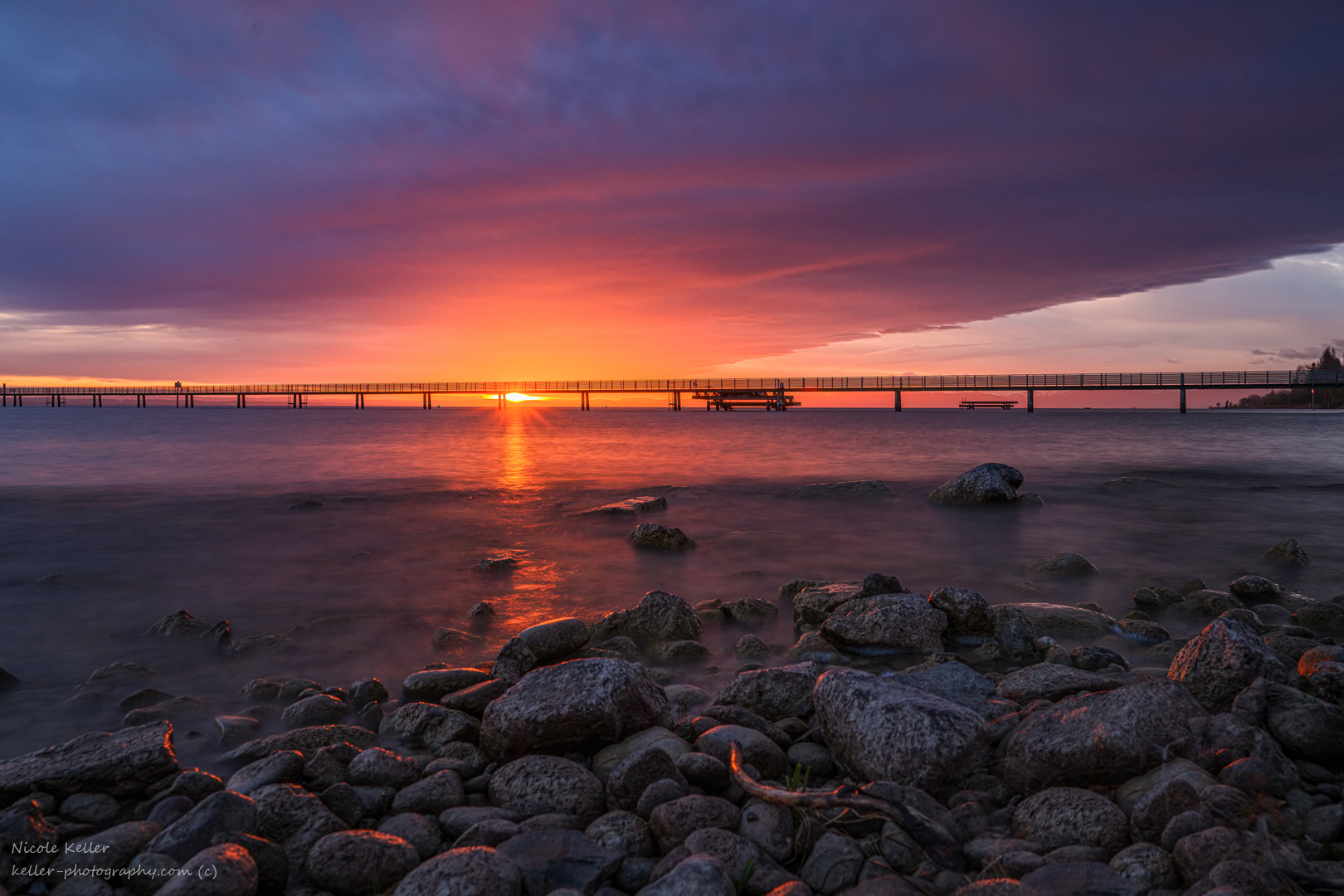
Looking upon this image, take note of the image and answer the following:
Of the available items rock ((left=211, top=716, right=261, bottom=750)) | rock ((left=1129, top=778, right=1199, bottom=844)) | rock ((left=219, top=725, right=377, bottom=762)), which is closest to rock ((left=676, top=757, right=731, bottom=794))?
rock ((left=1129, top=778, right=1199, bottom=844))

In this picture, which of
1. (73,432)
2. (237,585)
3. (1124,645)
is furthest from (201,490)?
(73,432)

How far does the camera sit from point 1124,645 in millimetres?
5852

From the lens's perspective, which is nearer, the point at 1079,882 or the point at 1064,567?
the point at 1079,882

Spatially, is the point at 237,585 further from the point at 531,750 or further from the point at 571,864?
the point at 571,864

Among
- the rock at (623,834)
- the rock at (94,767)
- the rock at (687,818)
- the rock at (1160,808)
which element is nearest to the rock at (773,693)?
the rock at (687,818)

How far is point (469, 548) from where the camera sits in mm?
10977

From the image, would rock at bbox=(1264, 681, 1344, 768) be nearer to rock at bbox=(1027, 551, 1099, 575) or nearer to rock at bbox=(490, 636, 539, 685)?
rock at bbox=(490, 636, 539, 685)

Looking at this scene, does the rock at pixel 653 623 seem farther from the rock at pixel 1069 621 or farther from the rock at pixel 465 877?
the rock at pixel 465 877

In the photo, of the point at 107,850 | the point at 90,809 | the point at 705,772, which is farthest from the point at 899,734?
the point at 90,809

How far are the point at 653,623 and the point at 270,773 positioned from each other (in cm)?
333

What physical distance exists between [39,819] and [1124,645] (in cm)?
725

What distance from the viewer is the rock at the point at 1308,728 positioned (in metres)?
3.33

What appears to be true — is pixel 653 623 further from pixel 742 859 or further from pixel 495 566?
pixel 495 566

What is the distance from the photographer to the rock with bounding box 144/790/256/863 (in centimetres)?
284
